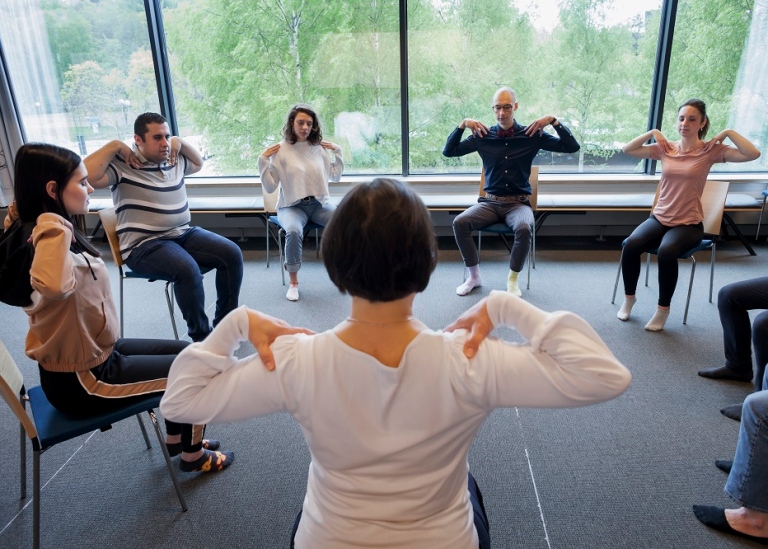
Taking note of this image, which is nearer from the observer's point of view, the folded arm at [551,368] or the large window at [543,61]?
the folded arm at [551,368]

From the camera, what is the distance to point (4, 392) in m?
1.34

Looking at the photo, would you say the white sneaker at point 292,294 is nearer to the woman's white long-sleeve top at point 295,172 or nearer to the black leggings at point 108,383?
the woman's white long-sleeve top at point 295,172

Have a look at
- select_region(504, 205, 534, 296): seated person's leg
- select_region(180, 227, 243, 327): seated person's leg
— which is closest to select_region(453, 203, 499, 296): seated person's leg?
select_region(504, 205, 534, 296): seated person's leg

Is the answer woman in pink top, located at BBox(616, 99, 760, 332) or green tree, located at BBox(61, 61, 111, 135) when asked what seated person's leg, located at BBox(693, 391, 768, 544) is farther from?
green tree, located at BBox(61, 61, 111, 135)

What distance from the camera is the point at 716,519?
159 cm

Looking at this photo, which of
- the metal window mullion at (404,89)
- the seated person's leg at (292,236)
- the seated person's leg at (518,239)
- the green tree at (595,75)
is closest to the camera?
the seated person's leg at (518,239)

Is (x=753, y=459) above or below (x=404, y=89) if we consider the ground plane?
below

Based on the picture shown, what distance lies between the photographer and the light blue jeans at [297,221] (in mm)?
3496

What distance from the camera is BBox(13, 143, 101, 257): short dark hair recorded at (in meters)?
1.53

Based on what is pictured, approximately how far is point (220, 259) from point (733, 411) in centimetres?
254

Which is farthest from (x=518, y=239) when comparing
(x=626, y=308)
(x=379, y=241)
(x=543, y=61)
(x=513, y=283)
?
(x=379, y=241)

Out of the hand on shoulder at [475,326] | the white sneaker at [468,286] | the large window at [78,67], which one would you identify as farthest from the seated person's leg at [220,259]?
the large window at [78,67]

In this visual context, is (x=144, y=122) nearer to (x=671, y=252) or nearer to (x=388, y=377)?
(x=388, y=377)

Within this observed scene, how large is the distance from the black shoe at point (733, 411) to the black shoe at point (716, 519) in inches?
24.9
